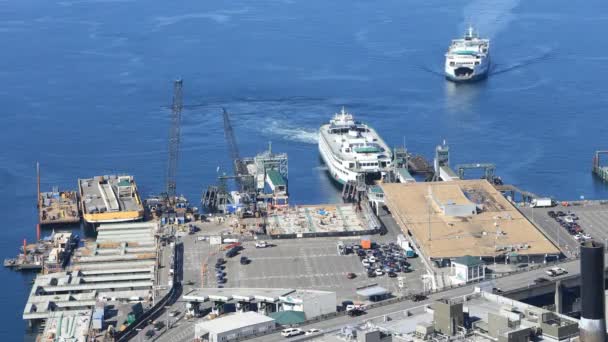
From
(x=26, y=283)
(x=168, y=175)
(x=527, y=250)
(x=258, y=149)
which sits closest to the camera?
(x=527, y=250)

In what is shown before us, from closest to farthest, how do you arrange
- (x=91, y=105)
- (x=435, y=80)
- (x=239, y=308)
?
(x=239, y=308), (x=91, y=105), (x=435, y=80)

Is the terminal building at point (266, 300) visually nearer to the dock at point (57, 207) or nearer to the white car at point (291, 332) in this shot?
the white car at point (291, 332)

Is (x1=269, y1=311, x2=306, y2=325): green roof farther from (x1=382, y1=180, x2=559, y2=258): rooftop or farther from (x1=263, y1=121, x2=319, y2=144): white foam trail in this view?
(x1=263, y1=121, x2=319, y2=144): white foam trail

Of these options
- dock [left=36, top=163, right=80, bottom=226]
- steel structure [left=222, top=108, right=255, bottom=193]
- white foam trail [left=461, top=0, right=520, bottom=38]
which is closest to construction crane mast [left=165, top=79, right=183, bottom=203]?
steel structure [left=222, top=108, right=255, bottom=193]

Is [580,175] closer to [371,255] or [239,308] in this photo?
[371,255]

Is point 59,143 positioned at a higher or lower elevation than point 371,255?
higher

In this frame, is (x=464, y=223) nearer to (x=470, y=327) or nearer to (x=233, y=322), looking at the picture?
(x=233, y=322)

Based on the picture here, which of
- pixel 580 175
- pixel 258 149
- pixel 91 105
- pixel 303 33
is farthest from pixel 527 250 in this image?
pixel 303 33
